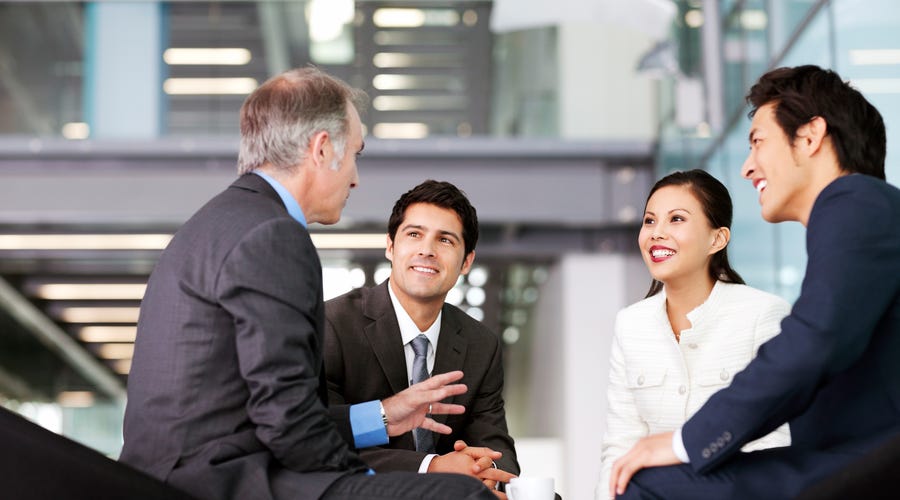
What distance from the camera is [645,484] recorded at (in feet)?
6.28

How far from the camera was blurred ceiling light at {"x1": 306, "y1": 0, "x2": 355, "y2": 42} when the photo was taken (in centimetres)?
881

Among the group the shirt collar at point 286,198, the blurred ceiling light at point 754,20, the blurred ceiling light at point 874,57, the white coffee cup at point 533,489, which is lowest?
the white coffee cup at point 533,489

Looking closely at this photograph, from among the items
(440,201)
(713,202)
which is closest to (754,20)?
(440,201)

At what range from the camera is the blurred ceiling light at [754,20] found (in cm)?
628

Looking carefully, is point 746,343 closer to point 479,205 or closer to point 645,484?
point 645,484

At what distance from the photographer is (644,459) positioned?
1.92 meters

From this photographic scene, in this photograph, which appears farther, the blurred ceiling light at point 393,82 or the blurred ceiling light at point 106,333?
the blurred ceiling light at point 106,333

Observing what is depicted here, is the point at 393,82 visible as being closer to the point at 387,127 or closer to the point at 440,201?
the point at 387,127

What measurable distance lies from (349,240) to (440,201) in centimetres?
569

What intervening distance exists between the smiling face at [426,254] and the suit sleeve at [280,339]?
1.19 m

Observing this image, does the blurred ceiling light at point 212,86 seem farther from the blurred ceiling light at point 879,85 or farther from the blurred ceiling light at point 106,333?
the blurred ceiling light at point 106,333

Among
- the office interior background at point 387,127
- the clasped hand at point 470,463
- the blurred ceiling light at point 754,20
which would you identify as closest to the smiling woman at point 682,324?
the clasped hand at point 470,463

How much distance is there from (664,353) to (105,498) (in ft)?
4.55

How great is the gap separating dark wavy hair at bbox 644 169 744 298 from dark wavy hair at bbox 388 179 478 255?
0.74 meters
